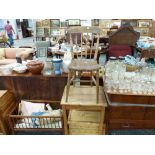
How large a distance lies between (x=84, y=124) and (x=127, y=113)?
512mm

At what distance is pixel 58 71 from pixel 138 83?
1000 millimetres

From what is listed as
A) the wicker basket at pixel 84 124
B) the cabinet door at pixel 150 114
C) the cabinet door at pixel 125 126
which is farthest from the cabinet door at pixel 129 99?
the wicker basket at pixel 84 124

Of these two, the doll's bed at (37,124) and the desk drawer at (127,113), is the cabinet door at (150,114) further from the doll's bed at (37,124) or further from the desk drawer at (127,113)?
the doll's bed at (37,124)

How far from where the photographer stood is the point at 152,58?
159 inches

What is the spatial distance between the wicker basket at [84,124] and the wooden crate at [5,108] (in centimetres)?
78

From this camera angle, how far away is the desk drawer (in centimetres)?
186

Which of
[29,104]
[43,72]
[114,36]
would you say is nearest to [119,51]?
[114,36]

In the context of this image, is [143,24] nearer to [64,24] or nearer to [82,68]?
[64,24]

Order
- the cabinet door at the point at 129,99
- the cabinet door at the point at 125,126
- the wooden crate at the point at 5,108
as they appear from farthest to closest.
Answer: the wooden crate at the point at 5,108 → the cabinet door at the point at 125,126 → the cabinet door at the point at 129,99

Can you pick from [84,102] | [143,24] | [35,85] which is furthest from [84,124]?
[143,24]

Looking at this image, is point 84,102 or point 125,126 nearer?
point 84,102

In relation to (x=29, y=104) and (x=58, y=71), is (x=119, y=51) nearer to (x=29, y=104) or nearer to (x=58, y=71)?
(x=58, y=71)

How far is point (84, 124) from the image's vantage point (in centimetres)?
204

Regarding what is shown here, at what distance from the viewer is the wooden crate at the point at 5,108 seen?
2.08 m
